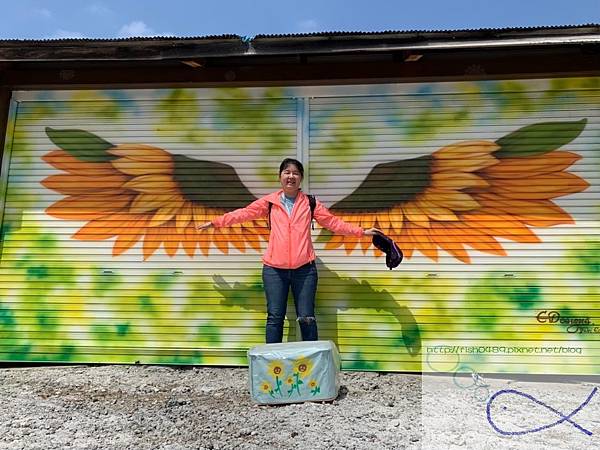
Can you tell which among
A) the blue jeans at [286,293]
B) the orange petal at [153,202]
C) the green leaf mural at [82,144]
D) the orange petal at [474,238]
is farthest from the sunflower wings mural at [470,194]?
the green leaf mural at [82,144]

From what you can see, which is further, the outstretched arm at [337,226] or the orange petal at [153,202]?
the orange petal at [153,202]

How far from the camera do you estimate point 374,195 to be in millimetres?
5043

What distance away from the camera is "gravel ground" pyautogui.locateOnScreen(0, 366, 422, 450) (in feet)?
10.9

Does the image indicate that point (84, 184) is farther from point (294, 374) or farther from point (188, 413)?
point (294, 374)

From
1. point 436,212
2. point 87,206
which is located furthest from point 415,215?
point 87,206

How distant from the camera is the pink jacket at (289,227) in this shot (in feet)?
14.3

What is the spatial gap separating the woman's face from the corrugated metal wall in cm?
60

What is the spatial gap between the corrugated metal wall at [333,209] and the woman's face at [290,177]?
598 millimetres

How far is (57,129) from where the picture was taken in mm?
5371

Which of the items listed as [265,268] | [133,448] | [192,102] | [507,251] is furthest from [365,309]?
[192,102]

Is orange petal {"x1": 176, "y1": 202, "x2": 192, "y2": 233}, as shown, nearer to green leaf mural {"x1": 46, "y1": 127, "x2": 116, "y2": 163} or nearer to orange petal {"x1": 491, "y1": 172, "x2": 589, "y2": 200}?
green leaf mural {"x1": 46, "y1": 127, "x2": 116, "y2": 163}

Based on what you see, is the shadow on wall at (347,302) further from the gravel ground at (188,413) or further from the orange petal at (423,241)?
the orange petal at (423,241)

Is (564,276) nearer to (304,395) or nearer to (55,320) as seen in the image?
(304,395)

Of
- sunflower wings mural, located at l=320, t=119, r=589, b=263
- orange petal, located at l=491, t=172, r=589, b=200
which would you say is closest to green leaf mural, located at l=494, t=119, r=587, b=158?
sunflower wings mural, located at l=320, t=119, r=589, b=263
